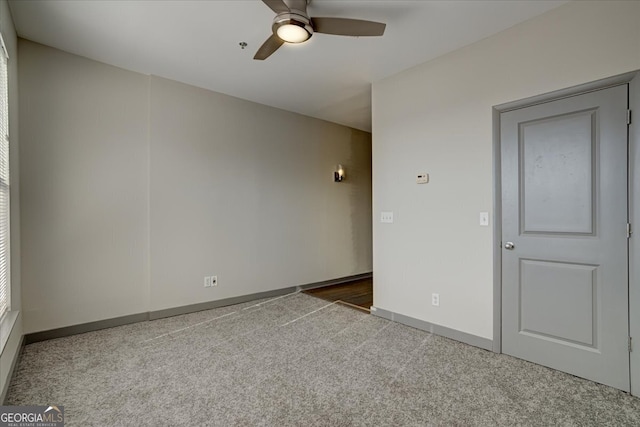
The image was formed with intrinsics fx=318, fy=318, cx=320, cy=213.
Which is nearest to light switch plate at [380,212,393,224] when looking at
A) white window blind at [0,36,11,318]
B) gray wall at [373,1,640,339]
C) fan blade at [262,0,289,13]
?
gray wall at [373,1,640,339]

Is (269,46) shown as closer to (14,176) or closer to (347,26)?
(347,26)

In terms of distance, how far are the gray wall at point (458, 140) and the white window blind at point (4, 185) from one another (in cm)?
323

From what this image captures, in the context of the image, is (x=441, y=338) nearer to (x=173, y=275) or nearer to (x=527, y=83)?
(x=527, y=83)

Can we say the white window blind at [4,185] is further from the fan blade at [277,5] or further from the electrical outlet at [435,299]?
the electrical outlet at [435,299]

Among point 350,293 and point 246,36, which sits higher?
point 246,36

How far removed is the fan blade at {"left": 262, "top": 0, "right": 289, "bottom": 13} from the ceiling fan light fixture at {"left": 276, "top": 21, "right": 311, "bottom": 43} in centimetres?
9

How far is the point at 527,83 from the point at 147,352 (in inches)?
152

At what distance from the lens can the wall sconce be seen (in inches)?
212

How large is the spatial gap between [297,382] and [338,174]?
3.70 metres

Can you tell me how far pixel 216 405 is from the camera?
6.48ft

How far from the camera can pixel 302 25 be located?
7.16 feet

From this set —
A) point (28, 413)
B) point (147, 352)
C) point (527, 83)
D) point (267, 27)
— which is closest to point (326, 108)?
point (267, 27)

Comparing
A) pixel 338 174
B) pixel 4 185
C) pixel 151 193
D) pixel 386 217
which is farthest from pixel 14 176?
pixel 338 174

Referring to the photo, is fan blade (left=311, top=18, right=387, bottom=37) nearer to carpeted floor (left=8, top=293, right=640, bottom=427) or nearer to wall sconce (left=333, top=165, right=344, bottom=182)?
carpeted floor (left=8, top=293, right=640, bottom=427)
